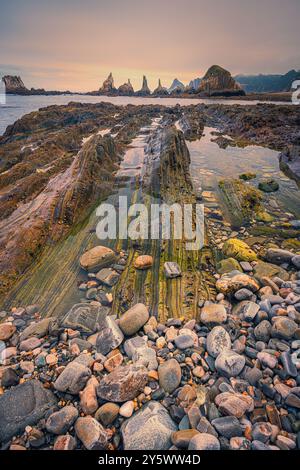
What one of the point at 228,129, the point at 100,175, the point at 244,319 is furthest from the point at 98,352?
the point at 228,129

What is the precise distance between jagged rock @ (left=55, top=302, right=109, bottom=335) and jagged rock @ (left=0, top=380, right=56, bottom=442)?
39.6 inches

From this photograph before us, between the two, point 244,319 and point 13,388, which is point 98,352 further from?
point 244,319

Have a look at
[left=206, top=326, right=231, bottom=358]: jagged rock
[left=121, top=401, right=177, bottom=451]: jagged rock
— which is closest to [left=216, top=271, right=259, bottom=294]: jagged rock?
[left=206, top=326, right=231, bottom=358]: jagged rock

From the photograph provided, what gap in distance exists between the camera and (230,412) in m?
2.90

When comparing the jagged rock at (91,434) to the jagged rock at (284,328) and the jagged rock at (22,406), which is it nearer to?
the jagged rock at (22,406)

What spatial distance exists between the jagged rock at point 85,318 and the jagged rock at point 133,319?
38cm

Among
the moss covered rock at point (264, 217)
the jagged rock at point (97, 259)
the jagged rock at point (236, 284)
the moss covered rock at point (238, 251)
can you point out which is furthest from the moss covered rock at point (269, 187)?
the jagged rock at point (97, 259)

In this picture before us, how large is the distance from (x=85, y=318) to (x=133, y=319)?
893mm

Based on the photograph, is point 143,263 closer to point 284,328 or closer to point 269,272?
point 269,272

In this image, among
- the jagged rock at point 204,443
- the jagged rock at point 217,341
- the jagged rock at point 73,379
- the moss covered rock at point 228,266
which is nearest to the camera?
the jagged rock at point 204,443

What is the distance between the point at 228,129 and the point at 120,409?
86.5ft

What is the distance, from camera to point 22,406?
307 centimetres

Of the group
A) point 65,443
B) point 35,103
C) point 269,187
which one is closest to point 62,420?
point 65,443

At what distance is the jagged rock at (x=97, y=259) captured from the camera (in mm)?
5480
